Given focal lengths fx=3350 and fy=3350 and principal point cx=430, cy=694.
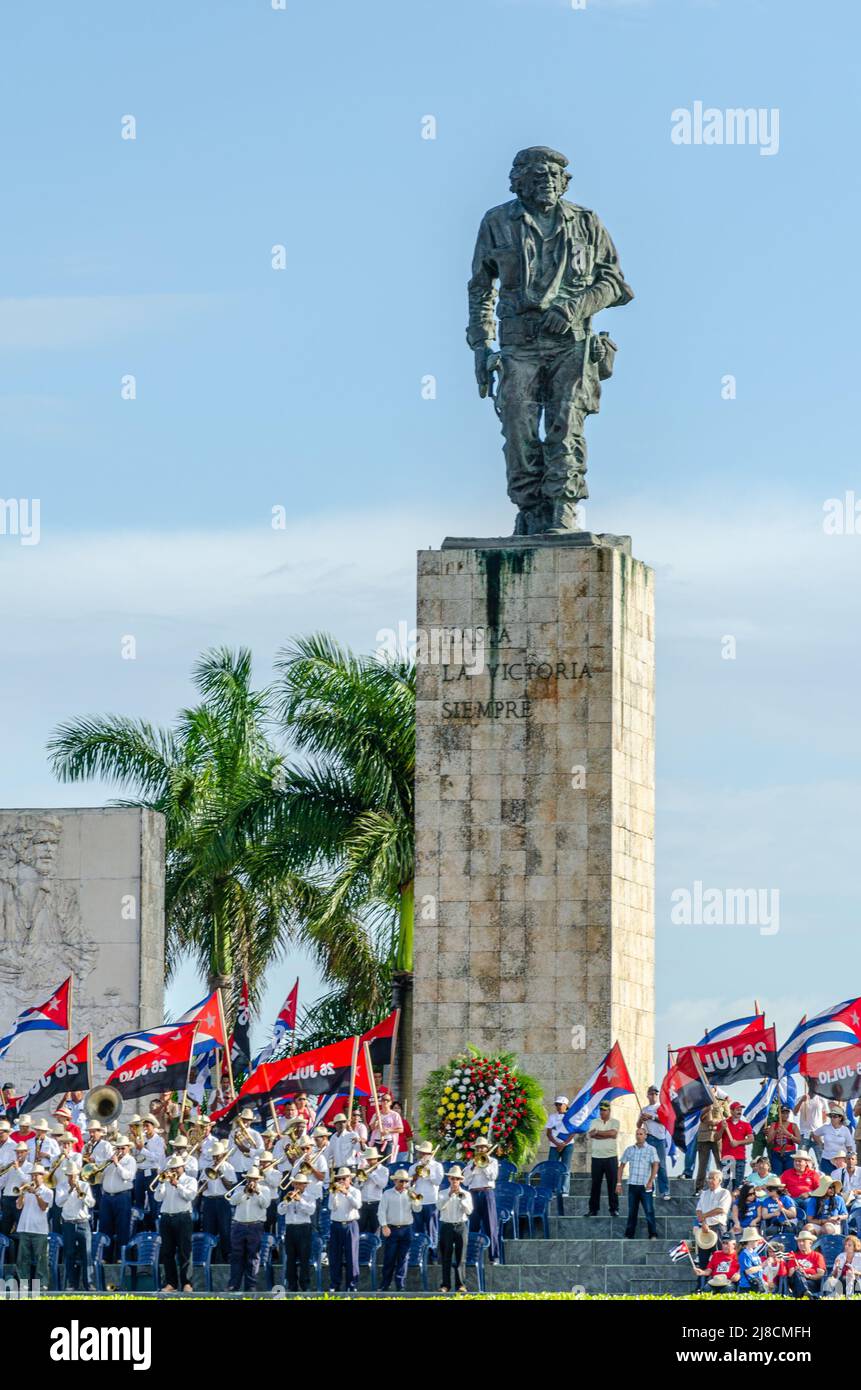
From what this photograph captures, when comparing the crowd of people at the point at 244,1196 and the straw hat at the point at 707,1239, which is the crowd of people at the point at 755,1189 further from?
the crowd of people at the point at 244,1196

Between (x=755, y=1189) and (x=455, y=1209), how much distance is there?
2776 mm

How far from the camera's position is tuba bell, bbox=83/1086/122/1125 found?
36.3 metres

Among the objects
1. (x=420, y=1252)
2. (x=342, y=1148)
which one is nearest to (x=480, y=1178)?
(x=420, y=1252)

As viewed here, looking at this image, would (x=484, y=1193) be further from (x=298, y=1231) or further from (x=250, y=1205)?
(x=250, y=1205)

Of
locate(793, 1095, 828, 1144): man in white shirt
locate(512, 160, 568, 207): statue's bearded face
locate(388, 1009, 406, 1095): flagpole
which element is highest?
locate(512, 160, 568, 207): statue's bearded face

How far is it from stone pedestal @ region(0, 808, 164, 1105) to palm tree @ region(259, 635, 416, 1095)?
125 inches

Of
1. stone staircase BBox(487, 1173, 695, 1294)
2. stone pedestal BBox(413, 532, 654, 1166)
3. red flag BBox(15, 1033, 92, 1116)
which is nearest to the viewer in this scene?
stone staircase BBox(487, 1173, 695, 1294)

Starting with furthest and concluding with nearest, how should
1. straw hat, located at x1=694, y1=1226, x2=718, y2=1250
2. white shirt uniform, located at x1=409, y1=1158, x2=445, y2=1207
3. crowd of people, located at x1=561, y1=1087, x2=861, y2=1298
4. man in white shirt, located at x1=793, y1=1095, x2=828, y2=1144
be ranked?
1. man in white shirt, located at x1=793, y1=1095, x2=828, y2=1144
2. white shirt uniform, located at x1=409, y1=1158, x2=445, y2=1207
3. straw hat, located at x1=694, y1=1226, x2=718, y2=1250
4. crowd of people, located at x1=561, y1=1087, x2=861, y2=1298

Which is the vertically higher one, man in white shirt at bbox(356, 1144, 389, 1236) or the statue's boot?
the statue's boot

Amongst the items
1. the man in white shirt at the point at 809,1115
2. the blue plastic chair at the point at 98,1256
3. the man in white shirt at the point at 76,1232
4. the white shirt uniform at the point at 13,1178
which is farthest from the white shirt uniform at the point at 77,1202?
the man in white shirt at the point at 809,1115

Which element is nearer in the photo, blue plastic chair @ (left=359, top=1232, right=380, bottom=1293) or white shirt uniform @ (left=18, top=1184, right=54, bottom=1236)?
blue plastic chair @ (left=359, top=1232, right=380, bottom=1293)

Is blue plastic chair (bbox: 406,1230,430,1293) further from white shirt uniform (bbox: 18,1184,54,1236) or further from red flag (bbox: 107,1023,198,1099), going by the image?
red flag (bbox: 107,1023,198,1099)

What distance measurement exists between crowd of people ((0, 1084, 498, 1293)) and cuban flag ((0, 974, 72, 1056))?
3984 millimetres

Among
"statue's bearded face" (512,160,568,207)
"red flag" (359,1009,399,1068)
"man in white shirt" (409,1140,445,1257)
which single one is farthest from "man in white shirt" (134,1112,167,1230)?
"statue's bearded face" (512,160,568,207)
